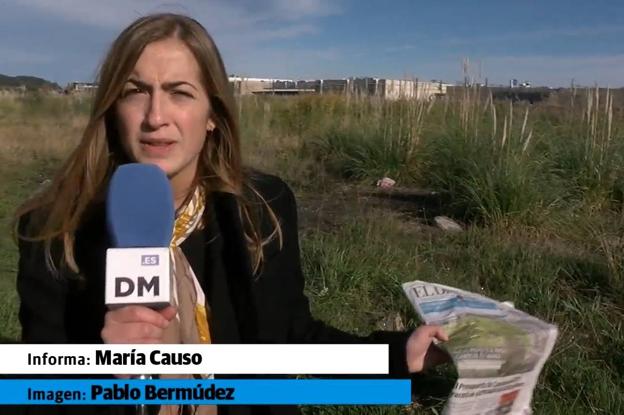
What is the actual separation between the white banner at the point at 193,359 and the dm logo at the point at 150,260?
0.43 ft

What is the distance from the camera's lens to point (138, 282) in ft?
3.59

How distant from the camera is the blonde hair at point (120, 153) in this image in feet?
5.71

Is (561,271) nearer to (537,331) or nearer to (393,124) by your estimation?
(537,331)

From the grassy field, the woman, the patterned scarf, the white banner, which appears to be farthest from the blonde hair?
the grassy field

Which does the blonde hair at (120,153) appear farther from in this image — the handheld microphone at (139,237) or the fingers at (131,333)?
the fingers at (131,333)

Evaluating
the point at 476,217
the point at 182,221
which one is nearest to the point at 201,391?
the point at 182,221


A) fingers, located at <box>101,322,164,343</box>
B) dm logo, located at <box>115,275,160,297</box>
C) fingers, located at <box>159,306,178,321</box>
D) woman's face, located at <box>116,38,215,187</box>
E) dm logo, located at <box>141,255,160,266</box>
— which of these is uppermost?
woman's face, located at <box>116,38,215,187</box>

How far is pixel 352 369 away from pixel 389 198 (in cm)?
606

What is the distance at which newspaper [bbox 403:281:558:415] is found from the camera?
1.57 meters

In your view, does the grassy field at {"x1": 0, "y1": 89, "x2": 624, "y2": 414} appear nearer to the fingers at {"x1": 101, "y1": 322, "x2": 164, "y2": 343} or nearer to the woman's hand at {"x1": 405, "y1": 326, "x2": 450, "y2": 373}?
the woman's hand at {"x1": 405, "y1": 326, "x2": 450, "y2": 373}

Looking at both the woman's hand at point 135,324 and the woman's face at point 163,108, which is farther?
the woman's face at point 163,108

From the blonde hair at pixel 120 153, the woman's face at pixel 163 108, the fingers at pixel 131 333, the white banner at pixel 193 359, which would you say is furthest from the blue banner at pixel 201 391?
the woman's face at pixel 163 108

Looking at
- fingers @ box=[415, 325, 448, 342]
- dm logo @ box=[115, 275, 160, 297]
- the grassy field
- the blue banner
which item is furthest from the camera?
the grassy field

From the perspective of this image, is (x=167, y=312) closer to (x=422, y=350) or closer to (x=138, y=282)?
(x=138, y=282)
